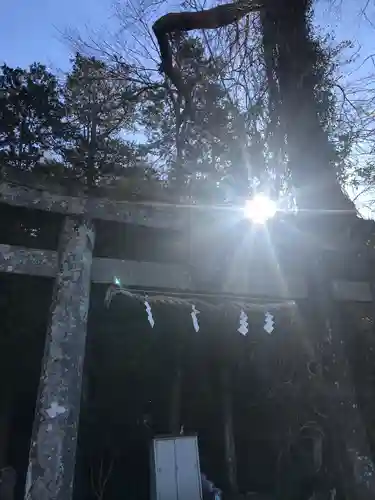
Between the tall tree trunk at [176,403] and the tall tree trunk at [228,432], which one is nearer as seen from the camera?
the tall tree trunk at [228,432]

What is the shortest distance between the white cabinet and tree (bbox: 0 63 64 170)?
8834mm

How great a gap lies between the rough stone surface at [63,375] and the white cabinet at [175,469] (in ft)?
8.63

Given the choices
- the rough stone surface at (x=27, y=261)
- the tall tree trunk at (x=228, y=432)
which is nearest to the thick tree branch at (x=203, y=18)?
the rough stone surface at (x=27, y=261)

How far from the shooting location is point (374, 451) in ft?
22.2

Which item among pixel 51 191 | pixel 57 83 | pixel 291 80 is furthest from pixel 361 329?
pixel 57 83

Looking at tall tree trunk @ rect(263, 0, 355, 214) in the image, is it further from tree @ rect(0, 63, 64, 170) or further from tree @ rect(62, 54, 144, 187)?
tree @ rect(0, 63, 64, 170)

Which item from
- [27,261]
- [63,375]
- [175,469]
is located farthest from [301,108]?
[175,469]

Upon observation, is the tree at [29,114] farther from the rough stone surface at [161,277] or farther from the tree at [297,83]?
the rough stone surface at [161,277]

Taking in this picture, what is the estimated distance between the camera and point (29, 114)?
1320 cm

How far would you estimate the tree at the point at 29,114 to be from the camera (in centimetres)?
1284

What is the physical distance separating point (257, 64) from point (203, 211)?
408cm

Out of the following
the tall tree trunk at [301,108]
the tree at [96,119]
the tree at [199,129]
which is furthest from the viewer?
the tree at [96,119]

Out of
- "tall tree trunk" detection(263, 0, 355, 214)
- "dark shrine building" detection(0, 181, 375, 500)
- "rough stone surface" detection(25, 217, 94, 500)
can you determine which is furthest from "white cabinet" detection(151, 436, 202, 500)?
"tall tree trunk" detection(263, 0, 355, 214)

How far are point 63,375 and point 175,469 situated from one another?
3111 mm
